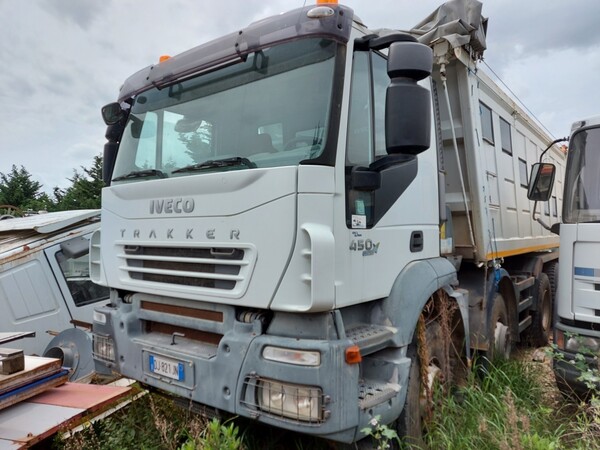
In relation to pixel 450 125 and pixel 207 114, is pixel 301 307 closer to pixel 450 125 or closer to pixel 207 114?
pixel 207 114

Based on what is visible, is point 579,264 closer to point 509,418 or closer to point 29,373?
point 509,418

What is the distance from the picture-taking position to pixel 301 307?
2.20 metres

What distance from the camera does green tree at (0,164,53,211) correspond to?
89.5 feet

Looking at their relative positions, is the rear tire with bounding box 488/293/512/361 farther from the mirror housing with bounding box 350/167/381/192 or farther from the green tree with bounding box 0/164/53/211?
the green tree with bounding box 0/164/53/211

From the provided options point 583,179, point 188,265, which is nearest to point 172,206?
point 188,265

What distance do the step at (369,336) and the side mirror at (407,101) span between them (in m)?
1.04

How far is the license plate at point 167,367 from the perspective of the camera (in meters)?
2.61

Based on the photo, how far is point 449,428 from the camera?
2.90m

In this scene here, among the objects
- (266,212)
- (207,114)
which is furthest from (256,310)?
(207,114)

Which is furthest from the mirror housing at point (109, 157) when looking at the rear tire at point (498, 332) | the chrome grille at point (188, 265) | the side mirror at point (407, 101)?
the rear tire at point (498, 332)

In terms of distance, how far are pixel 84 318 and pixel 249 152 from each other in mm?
3776

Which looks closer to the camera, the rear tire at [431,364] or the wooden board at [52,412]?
the wooden board at [52,412]

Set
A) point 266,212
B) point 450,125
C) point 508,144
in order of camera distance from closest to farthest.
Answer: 1. point 266,212
2. point 450,125
3. point 508,144

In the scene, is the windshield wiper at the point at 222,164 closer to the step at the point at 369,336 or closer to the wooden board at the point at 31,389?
the step at the point at 369,336
